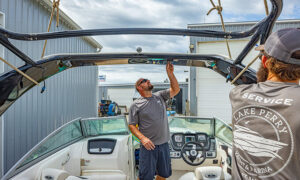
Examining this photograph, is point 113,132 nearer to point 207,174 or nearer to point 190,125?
point 190,125

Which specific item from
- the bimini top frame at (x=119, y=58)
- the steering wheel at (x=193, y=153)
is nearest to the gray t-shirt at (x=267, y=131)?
the bimini top frame at (x=119, y=58)

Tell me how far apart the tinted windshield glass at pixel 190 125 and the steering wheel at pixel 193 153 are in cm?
38

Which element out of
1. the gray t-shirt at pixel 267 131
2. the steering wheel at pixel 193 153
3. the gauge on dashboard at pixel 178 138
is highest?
the gray t-shirt at pixel 267 131

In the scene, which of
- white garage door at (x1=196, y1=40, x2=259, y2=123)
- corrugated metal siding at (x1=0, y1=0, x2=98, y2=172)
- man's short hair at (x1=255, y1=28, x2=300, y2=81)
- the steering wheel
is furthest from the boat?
white garage door at (x1=196, y1=40, x2=259, y2=123)

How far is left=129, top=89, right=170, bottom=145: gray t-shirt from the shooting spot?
2707 millimetres

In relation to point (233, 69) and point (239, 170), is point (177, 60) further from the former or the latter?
point (239, 170)

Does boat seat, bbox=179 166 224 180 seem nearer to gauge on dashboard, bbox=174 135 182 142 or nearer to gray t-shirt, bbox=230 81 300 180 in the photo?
gray t-shirt, bbox=230 81 300 180

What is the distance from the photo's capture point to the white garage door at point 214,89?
9102 mm

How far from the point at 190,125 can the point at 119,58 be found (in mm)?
2380

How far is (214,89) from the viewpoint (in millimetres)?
9188

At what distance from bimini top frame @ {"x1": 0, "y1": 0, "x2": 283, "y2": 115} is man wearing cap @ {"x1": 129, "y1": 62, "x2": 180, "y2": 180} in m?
0.62

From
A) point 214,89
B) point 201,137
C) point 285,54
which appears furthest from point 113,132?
point 214,89

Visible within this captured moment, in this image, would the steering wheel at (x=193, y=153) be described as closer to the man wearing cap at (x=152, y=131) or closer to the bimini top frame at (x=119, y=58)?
the man wearing cap at (x=152, y=131)

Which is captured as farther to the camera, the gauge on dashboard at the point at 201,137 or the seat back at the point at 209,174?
the gauge on dashboard at the point at 201,137
